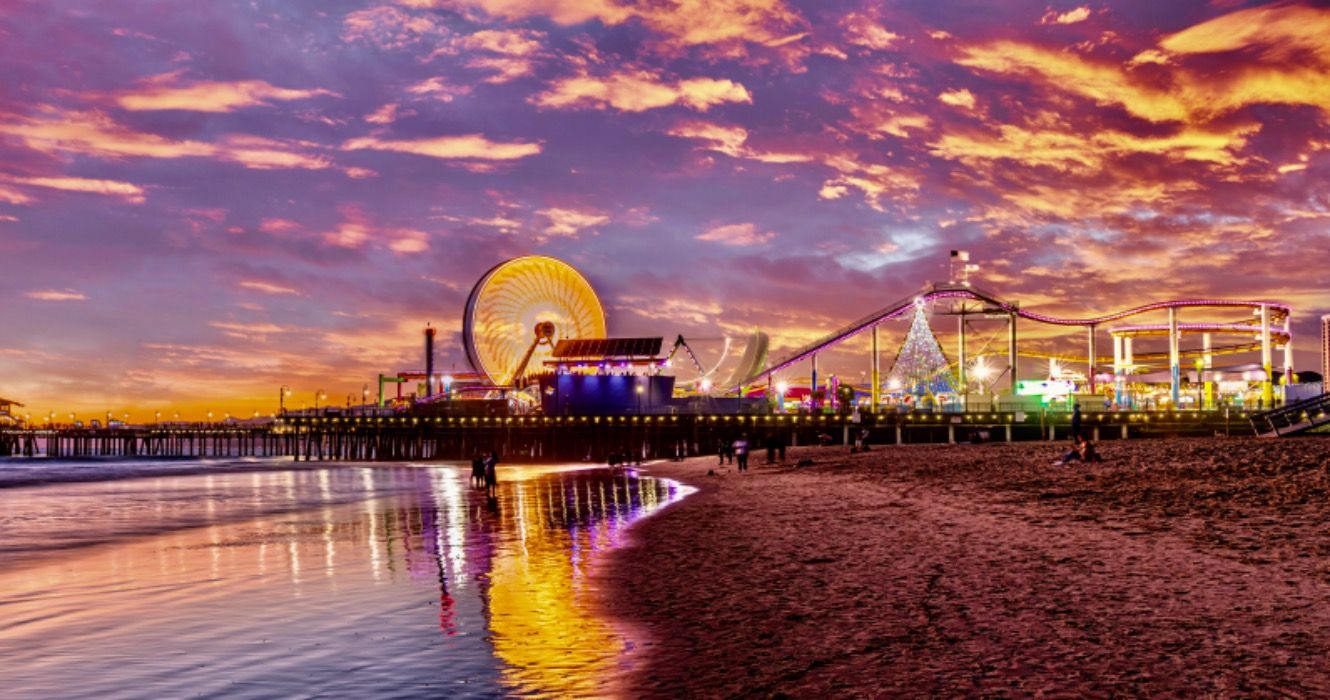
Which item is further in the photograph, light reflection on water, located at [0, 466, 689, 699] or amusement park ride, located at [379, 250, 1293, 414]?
amusement park ride, located at [379, 250, 1293, 414]

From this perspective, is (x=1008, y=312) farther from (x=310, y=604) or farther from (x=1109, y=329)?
(x=310, y=604)

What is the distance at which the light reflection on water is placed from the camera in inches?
361

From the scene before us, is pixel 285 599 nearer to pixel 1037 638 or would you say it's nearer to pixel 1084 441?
pixel 1037 638

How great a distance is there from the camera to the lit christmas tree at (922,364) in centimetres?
9294

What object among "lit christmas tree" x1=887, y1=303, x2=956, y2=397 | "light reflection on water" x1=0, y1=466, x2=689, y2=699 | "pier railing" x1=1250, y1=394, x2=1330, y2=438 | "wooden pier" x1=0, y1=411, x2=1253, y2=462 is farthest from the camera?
"lit christmas tree" x1=887, y1=303, x2=956, y2=397

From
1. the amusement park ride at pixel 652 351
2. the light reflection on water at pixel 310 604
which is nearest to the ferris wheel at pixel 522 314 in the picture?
the amusement park ride at pixel 652 351

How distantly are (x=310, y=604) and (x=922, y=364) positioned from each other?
287 ft

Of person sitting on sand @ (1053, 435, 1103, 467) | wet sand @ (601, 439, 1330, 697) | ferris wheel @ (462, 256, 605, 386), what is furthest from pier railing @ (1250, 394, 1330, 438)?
ferris wheel @ (462, 256, 605, 386)

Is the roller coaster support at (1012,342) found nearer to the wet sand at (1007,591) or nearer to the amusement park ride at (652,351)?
the amusement park ride at (652,351)

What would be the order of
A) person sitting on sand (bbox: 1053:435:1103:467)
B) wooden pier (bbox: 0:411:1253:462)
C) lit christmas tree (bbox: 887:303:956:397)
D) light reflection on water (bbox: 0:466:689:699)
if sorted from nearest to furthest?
1. light reflection on water (bbox: 0:466:689:699)
2. person sitting on sand (bbox: 1053:435:1103:467)
3. wooden pier (bbox: 0:411:1253:462)
4. lit christmas tree (bbox: 887:303:956:397)

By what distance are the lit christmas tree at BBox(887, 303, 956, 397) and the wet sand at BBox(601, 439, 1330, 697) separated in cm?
6756

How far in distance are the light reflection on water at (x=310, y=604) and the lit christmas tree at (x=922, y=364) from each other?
2680 inches

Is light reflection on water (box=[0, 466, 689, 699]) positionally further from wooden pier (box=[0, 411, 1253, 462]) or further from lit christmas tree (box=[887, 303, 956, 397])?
lit christmas tree (box=[887, 303, 956, 397])

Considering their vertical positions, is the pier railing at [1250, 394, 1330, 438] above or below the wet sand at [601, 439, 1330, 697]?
above
